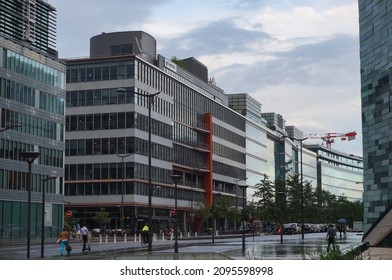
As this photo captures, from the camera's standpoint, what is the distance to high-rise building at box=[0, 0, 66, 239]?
56.4 m

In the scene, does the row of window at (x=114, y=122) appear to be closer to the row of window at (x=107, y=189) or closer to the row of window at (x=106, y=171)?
the row of window at (x=106, y=171)

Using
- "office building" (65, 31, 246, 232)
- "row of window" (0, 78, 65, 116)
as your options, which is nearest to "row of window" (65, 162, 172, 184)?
"office building" (65, 31, 246, 232)

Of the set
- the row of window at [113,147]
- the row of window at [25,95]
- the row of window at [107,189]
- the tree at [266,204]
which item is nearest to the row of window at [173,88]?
the row of window at [113,147]

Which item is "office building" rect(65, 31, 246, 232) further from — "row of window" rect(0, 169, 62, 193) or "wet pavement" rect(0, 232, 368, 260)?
"wet pavement" rect(0, 232, 368, 260)

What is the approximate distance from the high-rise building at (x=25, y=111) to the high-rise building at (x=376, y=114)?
1143 inches

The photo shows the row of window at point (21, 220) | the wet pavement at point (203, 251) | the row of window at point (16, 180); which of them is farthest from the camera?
the row of window at point (16, 180)

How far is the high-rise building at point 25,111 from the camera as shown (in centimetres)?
5638

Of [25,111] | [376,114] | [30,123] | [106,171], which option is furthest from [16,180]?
[376,114]

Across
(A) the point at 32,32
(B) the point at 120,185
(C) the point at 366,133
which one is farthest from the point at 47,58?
(C) the point at 366,133

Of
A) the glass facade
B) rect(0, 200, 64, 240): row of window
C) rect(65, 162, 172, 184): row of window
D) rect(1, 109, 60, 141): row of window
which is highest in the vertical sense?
rect(1, 109, 60, 141): row of window

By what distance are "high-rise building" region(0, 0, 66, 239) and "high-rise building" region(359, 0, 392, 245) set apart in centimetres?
2902
